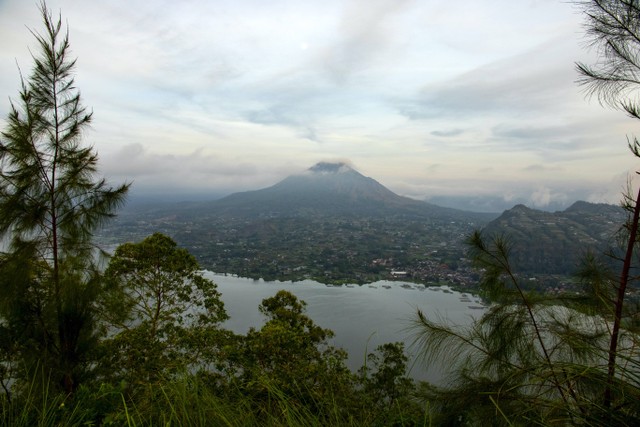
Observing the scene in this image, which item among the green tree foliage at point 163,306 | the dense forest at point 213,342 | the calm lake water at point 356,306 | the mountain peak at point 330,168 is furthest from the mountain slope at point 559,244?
the mountain peak at point 330,168

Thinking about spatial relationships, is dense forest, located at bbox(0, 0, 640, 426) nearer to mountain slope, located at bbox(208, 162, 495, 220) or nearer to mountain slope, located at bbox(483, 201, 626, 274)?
mountain slope, located at bbox(483, 201, 626, 274)

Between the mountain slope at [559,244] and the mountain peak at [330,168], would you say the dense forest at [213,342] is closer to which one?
the mountain slope at [559,244]

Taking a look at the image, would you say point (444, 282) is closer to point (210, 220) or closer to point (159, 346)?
point (159, 346)

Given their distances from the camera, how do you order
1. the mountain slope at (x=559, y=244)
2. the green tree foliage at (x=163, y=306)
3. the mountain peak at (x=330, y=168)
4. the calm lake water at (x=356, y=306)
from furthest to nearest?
the mountain peak at (x=330, y=168)
the calm lake water at (x=356, y=306)
the green tree foliage at (x=163, y=306)
the mountain slope at (x=559, y=244)

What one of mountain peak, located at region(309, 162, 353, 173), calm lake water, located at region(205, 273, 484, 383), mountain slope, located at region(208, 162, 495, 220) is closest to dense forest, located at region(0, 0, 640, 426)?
calm lake water, located at region(205, 273, 484, 383)

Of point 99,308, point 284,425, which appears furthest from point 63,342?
point 284,425

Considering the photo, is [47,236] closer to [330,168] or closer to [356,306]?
[356,306]
